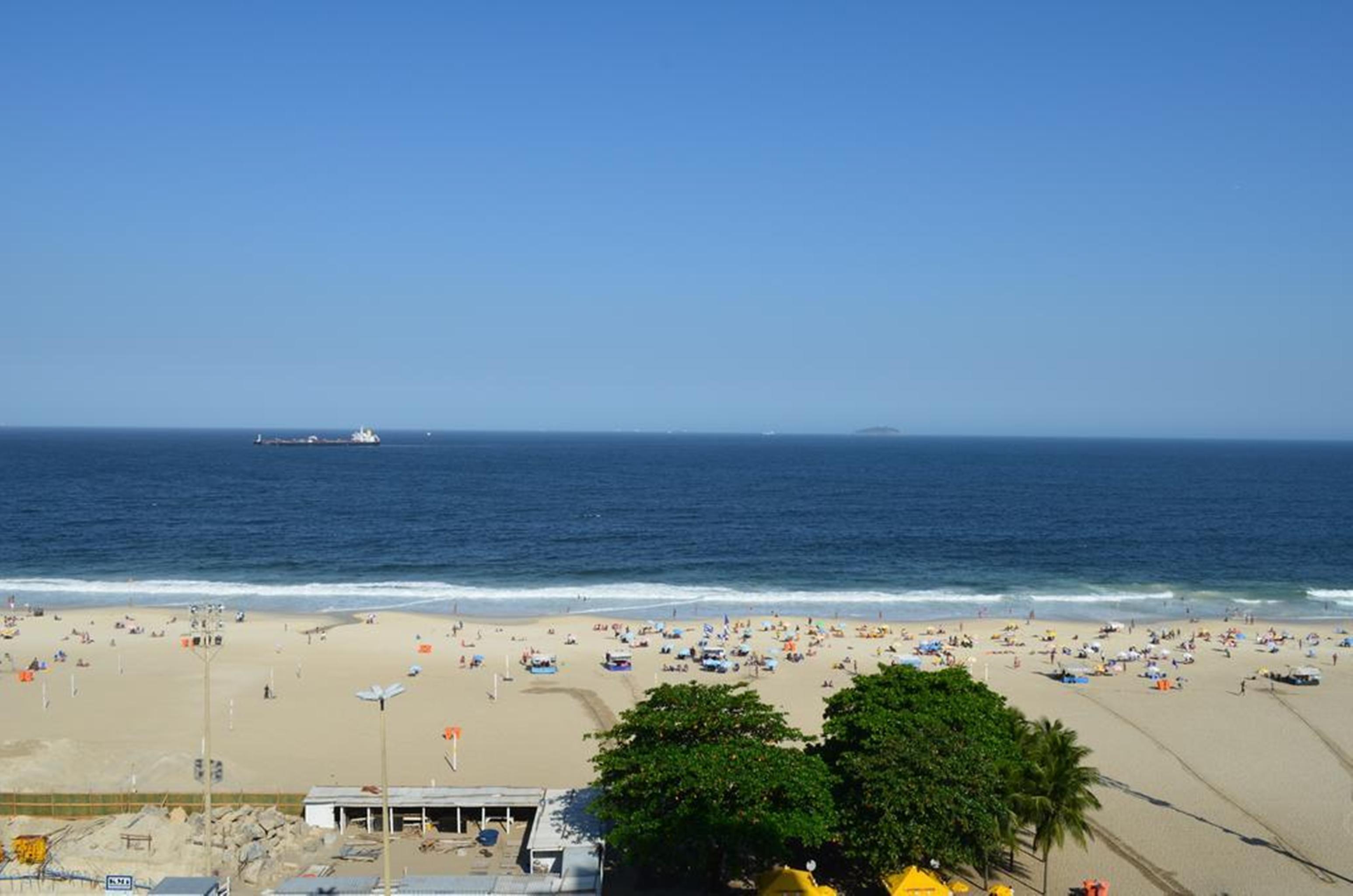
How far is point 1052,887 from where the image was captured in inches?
1035

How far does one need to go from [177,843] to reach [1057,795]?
24.0 metres

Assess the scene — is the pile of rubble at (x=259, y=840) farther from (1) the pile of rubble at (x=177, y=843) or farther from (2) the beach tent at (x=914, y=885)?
(2) the beach tent at (x=914, y=885)

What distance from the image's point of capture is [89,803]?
2778 centimetres

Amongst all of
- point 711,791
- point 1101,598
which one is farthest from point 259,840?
point 1101,598

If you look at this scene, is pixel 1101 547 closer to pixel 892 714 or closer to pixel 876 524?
pixel 876 524

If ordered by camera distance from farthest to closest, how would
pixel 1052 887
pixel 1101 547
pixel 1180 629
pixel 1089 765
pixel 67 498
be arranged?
1. pixel 67 498
2. pixel 1101 547
3. pixel 1180 629
4. pixel 1089 765
5. pixel 1052 887

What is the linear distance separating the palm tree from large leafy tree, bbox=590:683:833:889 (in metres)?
5.75

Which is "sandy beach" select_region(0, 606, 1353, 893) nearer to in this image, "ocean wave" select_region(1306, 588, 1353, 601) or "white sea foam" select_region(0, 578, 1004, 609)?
"white sea foam" select_region(0, 578, 1004, 609)

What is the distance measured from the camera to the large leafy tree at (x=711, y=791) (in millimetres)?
22859

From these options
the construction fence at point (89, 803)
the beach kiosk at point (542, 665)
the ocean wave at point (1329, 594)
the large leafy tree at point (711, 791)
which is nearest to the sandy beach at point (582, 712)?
the beach kiosk at point (542, 665)

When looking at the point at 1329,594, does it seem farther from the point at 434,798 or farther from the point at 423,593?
the point at 434,798

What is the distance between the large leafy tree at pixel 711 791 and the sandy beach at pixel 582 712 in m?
8.40

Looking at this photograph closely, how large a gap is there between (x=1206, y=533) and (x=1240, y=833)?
82.2 m

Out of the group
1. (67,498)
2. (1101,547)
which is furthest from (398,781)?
(67,498)
